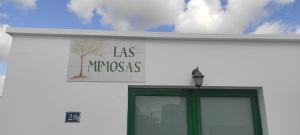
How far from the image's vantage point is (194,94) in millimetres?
3680

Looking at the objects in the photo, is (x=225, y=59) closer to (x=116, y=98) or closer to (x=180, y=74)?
(x=180, y=74)

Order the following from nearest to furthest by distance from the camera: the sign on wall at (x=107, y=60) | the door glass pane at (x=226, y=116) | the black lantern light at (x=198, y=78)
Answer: the black lantern light at (x=198, y=78)
the sign on wall at (x=107, y=60)
the door glass pane at (x=226, y=116)

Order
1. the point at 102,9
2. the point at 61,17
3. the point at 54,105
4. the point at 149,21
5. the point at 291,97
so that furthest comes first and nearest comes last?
the point at 149,21 → the point at 102,9 → the point at 61,17 → the point at 291,97 → the point at 54,105

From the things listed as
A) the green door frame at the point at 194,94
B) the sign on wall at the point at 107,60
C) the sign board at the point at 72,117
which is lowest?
the sign board at the point at 72,117

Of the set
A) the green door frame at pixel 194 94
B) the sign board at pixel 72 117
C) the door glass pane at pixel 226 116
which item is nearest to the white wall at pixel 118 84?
the sign board at pixel 72 117

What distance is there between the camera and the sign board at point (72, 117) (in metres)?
3.26

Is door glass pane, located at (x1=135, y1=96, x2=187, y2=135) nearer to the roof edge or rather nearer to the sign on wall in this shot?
the sign on wall

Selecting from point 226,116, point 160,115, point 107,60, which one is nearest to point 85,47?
point 107,60

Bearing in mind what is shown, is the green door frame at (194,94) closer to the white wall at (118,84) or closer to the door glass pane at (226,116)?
the door glass pane at (226,116)

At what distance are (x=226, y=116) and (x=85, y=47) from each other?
2.34 meters

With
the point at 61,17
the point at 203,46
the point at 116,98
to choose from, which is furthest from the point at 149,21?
the point at 116,98

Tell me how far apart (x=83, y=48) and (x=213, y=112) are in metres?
2.16

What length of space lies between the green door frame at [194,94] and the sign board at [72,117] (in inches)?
27.5

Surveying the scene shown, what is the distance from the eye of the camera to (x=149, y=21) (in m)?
7.79
